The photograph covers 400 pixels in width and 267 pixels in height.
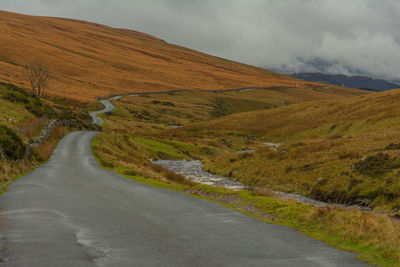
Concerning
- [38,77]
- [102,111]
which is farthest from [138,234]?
[102,111]

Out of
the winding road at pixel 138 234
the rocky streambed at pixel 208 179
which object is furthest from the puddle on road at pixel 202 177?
the winding road at pixel 138 234

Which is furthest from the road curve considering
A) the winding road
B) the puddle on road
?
the winding road

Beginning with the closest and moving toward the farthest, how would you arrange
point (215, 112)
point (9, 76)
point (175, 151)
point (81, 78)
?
point (175, 151), point (9, 76), point (215, 112), point (81, 78)

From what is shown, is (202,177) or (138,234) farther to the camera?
(202,177)

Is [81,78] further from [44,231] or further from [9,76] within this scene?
[44,231]

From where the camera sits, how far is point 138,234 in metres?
11.8

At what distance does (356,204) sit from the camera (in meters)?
25.2

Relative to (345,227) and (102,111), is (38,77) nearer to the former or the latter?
(102,111)

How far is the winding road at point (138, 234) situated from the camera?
9.32 metres

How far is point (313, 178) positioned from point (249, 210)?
16.5m

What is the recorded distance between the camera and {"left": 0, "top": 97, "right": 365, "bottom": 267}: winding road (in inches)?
367

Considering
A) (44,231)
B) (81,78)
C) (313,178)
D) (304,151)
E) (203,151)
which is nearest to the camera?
(44,231)

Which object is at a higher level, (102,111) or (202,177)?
(102,111)

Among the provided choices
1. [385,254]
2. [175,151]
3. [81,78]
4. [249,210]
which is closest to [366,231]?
[385,254]
